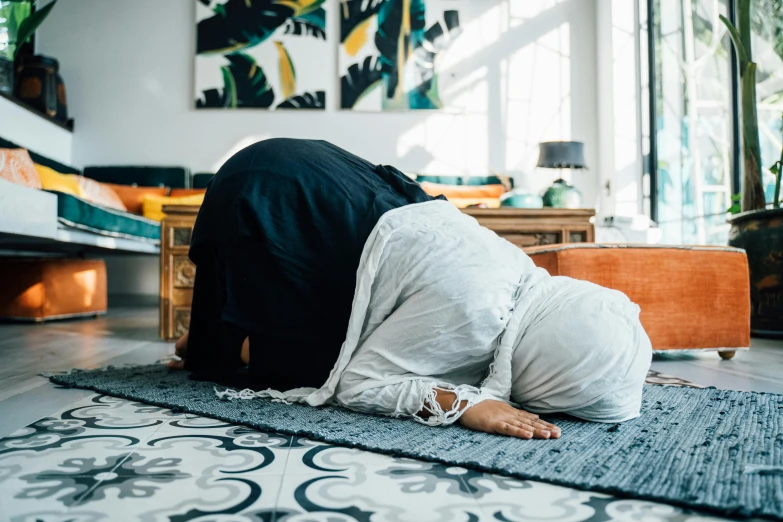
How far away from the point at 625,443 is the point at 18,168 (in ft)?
10.7

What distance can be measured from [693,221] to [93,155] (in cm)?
462

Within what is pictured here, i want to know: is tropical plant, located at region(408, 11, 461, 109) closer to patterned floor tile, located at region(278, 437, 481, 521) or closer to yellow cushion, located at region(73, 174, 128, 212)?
yellow cushion, located at region(73, 174, 128, 212)

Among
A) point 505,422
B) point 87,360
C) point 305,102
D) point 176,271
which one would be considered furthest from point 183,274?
point 305,102

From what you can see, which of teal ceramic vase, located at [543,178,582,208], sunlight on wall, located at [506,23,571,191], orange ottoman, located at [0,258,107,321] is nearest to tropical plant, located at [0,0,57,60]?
orange ottoman, located at [0,258,107,321]

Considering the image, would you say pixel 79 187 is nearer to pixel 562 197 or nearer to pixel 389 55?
pixel 389 55

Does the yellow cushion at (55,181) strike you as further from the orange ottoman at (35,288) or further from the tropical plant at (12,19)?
the tropical plant at (12,19)

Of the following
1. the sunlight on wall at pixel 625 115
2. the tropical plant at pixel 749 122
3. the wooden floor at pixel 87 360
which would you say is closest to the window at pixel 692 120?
the sunlight on wall at pixel 625 115

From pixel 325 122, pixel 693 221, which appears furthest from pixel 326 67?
pixel 693 221

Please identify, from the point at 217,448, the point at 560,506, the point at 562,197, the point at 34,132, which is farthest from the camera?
the point at 34,132

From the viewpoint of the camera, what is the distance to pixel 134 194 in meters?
4.51

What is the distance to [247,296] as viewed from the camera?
1.33 meters

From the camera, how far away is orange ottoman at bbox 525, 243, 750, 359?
1980mm

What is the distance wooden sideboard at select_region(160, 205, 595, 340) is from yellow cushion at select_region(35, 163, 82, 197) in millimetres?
1419

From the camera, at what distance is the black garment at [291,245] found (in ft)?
4.23
